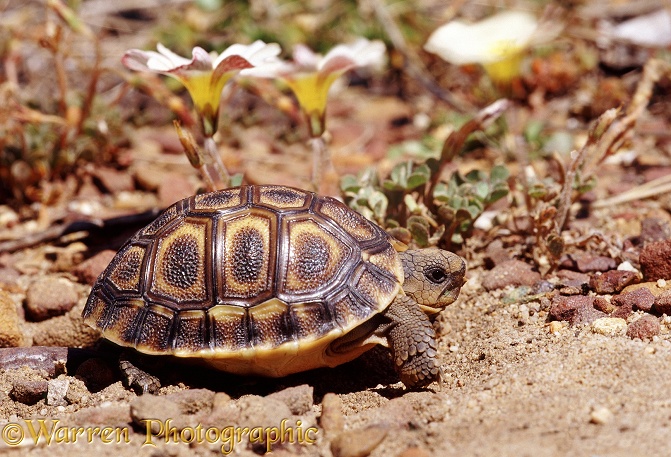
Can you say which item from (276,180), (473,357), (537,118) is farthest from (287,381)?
(537,118)

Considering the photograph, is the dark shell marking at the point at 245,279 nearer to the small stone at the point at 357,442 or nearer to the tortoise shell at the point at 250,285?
the tortoise shell at the point at 250,285

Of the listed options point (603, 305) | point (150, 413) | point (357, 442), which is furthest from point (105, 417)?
point (603, 305)

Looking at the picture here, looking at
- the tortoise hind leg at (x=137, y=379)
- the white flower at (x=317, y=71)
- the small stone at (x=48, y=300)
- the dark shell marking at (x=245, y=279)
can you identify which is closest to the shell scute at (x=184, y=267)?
the dark shell marking at (x=245, y=279)

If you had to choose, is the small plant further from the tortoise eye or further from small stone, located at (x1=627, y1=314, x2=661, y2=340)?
small stone, located at (x1=627, y1=314, x2=661, y2=340)

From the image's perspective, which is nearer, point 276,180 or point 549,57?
point 276,180

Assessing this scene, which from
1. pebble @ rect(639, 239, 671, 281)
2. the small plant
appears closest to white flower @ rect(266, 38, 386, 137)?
the small plant

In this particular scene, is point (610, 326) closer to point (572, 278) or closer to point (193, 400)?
point (572, 278)

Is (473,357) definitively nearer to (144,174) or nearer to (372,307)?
(372,307)
